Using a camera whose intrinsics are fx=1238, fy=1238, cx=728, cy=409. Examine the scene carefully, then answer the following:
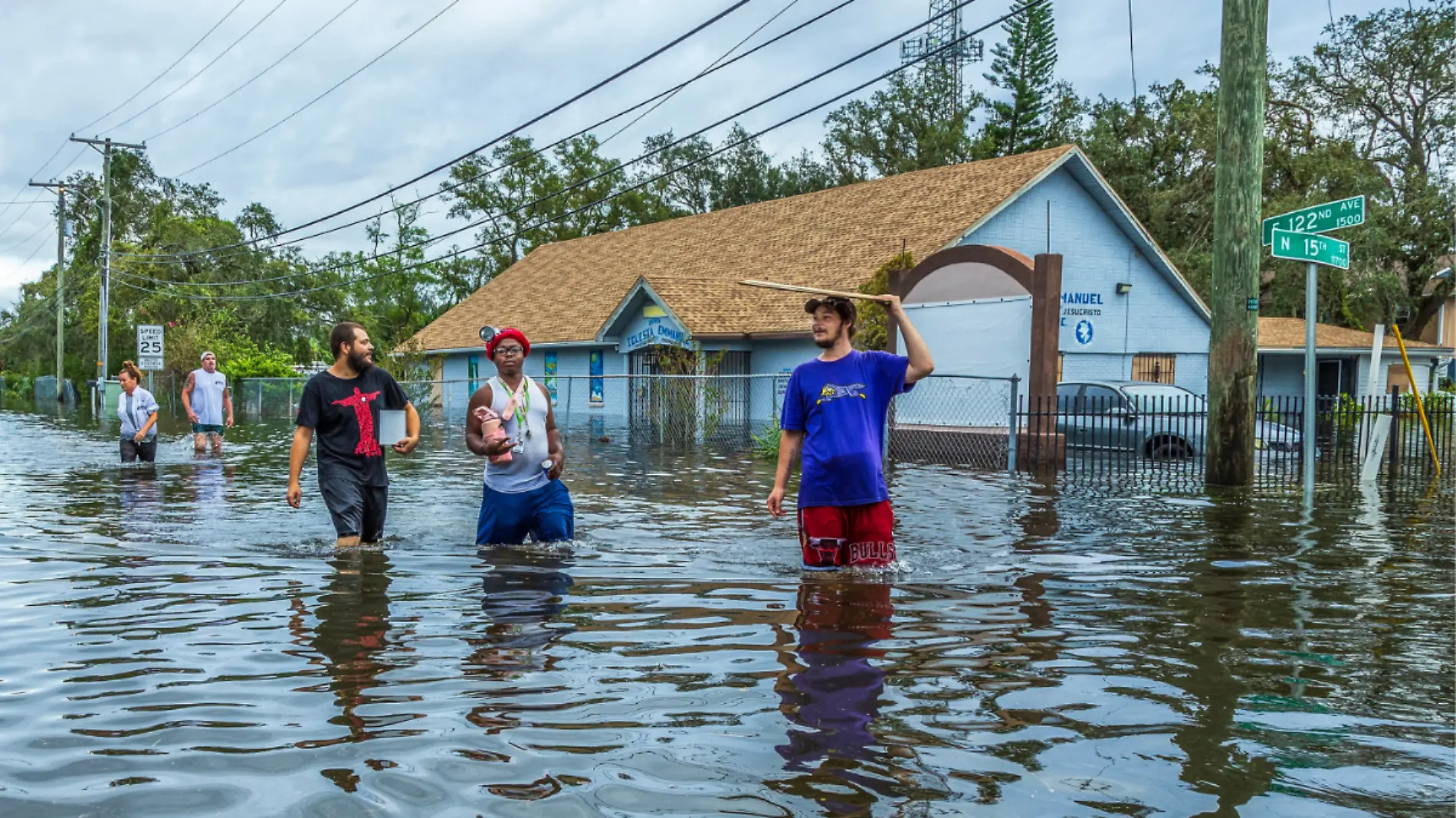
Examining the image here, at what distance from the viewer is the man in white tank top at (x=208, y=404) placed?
18.8 m

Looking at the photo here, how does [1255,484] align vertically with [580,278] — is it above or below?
below

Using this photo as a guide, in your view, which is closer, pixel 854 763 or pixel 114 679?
pixel 854 763

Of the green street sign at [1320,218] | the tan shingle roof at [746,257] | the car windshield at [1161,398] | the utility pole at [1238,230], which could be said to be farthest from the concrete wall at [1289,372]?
the green street sign at [1320,218]

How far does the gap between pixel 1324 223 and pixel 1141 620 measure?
22.1ft

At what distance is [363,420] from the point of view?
854cm

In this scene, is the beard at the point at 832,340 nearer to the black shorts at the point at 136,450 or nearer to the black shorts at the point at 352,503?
the black shorts at the point at 352,503

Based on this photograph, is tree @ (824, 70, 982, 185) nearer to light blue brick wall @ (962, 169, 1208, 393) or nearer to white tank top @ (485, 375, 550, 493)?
light blue brick wall @ (962, 169, 1208, 393)

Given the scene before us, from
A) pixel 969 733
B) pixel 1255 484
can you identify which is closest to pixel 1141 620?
pixel 969 733

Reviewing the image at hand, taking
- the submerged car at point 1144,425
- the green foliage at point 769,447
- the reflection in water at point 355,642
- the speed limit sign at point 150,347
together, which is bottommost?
the reflection in water at point 355,642

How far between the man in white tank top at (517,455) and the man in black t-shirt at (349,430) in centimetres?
54

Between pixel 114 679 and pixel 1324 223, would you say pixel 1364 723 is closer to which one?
pixel 114 679

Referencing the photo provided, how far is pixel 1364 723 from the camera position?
15.5ft

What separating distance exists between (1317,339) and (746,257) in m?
17.0

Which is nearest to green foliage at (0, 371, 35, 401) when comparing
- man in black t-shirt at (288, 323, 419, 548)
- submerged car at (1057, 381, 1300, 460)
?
submerged car at (1057, 381, 1300, 460)
